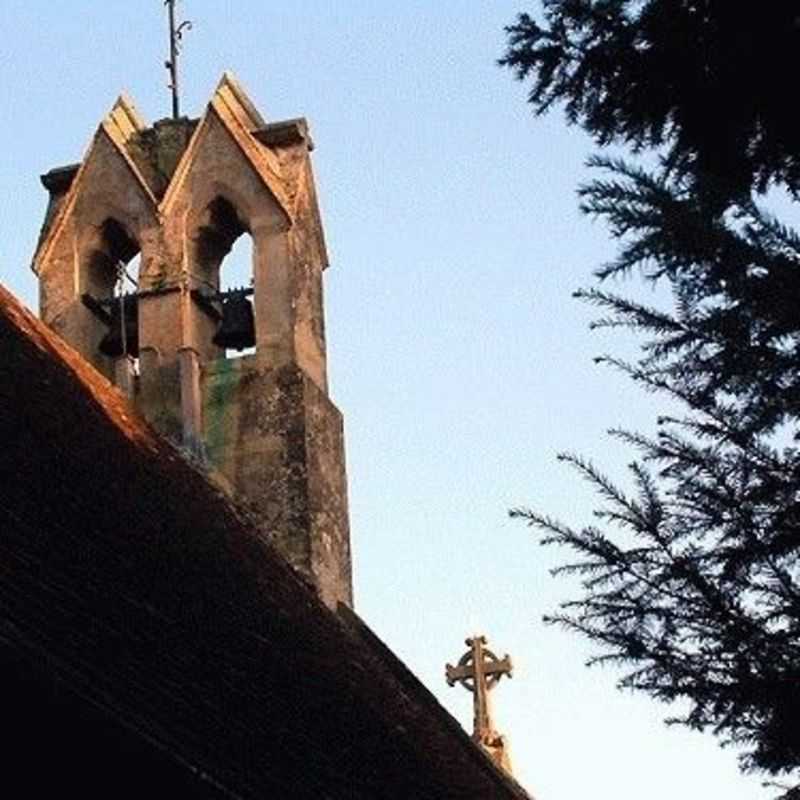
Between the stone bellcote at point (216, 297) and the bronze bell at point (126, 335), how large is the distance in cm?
1

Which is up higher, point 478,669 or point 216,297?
point 216,297

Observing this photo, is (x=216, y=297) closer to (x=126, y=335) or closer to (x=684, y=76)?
(x=126, y=335)

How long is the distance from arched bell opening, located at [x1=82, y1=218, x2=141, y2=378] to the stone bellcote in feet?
0.04

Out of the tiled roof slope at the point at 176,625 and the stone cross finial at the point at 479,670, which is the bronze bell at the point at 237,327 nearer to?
the tiled roof slope at the point at 176,625

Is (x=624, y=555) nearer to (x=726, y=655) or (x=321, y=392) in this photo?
(x=726, y=655)

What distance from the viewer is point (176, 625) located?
321 inches

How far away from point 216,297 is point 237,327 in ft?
1.17

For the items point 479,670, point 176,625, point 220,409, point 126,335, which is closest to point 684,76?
point 176,625

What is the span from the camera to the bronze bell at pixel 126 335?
47.0ft

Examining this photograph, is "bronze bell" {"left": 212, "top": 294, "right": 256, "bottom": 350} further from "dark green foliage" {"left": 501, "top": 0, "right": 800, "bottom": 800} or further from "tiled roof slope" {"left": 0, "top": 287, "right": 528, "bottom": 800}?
"dark green foliage" {"left": 501, "top": 0, "right": 800, "bottom": 800}

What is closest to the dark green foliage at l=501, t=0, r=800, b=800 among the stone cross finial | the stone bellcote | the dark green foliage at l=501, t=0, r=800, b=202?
the dark green foliage at l=501, t=0, r=800, b=202

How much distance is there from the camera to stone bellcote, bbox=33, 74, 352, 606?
13.6m

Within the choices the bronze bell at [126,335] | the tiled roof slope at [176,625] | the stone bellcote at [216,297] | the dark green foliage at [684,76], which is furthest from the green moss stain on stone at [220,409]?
the dark green foliage at [684,76]

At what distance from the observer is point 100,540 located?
8.23 m
